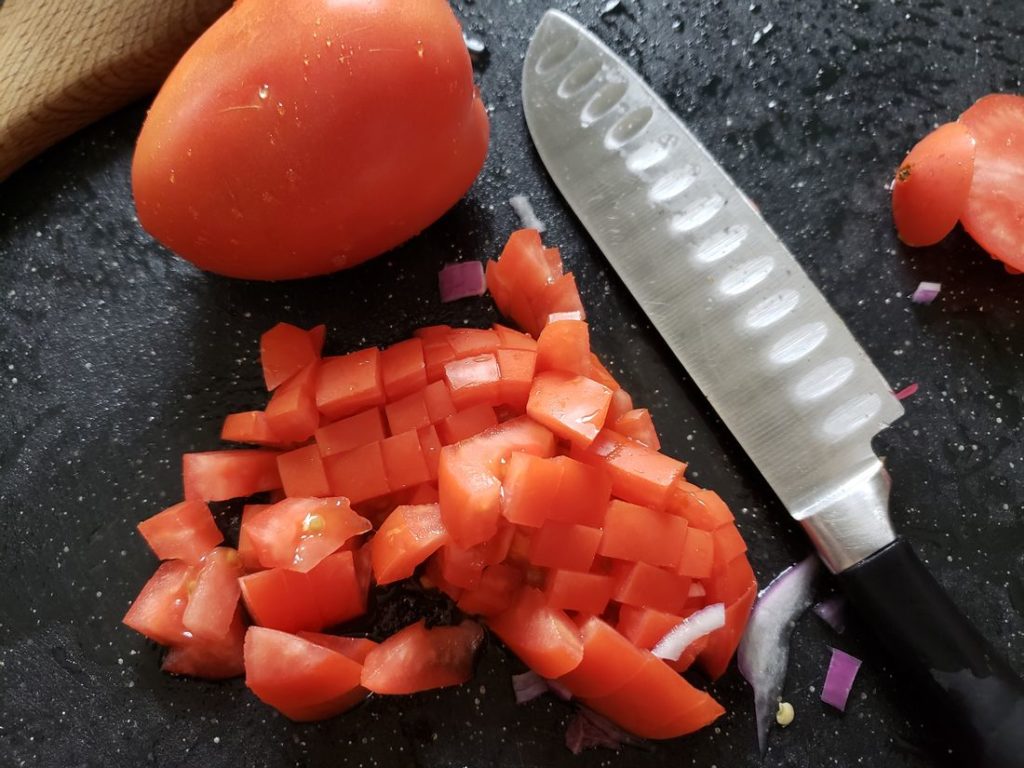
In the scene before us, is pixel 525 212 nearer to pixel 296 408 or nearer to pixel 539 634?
pixel 296 408

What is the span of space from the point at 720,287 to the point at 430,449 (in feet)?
1.42

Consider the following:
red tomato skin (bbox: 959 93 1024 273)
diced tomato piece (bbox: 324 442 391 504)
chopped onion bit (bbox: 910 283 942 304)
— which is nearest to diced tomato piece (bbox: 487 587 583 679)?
diced tomato piece (bbox: 324 442 391 504)

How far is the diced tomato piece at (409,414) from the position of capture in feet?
3.36

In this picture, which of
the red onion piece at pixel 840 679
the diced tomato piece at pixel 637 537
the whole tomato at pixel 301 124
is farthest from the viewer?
the red onion piece at pixel 840 679

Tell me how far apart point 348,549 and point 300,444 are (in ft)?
0.51

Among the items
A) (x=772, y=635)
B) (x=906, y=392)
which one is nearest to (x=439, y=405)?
(x=772, y=635)

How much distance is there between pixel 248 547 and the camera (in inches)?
40.1

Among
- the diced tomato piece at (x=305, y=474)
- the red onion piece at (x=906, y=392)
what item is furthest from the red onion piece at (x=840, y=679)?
the diced tomato piece at (x=305, y=474)

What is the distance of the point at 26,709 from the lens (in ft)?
3.52

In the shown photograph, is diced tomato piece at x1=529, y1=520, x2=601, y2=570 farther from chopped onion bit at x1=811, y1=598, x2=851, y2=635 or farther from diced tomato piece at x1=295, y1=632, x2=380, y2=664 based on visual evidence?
chopped onion bit at x1=811, y1=598, x2=851, y2=635

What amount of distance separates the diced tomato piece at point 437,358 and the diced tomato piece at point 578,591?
28 cm

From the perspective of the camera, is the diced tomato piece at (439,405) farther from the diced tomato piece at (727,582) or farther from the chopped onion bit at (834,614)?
the chopped onion bit at (834,614)

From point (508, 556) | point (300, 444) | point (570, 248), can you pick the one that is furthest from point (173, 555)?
point (570, 248)

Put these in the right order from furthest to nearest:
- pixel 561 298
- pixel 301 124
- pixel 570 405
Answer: pixel 561 298 < pixel 570 405 < pixel 301 124
